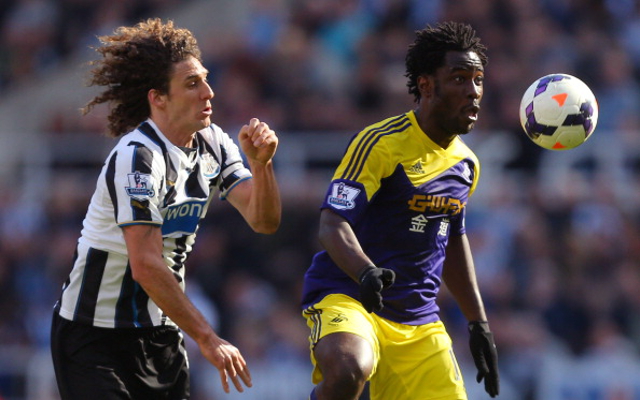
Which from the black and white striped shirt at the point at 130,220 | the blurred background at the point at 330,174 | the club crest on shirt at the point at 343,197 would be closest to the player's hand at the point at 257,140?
the black and white striped shirt at the point at 130,220

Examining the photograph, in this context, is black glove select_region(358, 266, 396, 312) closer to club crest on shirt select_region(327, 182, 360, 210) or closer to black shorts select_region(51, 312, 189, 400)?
club crest on shirt select_region(327, 182, 360, 210)

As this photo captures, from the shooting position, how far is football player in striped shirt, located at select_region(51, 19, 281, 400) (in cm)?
532

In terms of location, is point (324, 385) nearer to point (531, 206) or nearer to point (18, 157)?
point (531, 206)

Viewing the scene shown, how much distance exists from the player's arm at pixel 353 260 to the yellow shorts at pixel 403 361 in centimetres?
34

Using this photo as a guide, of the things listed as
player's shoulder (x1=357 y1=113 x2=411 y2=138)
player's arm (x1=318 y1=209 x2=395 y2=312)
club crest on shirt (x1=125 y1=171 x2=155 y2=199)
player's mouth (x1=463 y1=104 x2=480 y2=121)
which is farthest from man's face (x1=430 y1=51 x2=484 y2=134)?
club crest on shirt (x1=125 y1=171 x2=155 y2=199)

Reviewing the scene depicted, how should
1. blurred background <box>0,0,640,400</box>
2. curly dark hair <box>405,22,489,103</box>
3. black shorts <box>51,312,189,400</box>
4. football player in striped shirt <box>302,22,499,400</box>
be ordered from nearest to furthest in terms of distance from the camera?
1. black shorts <box>51,312,189,400</box>
2. football player in striped shirt <box>302,22,499,400</box>
3. curly dark hair <box>405,22,489,103</box>
4. blurred background <box>0,0,640,400</box>

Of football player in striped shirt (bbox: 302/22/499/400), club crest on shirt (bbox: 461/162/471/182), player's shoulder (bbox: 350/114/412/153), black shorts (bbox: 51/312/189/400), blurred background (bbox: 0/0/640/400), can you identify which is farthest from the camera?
blurred background (bbox: 0/0/640/400)

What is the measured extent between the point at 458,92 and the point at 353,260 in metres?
1.16

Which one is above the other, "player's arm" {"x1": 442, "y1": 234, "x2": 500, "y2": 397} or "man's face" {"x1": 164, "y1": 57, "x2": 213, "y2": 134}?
"man's face" {"x1": 164, "y1": 57, "x2": 213, "y2": 134}

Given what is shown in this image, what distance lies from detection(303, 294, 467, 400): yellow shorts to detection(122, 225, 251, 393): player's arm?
0.86 m

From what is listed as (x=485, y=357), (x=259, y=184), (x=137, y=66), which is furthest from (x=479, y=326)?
(x=137, y=66)

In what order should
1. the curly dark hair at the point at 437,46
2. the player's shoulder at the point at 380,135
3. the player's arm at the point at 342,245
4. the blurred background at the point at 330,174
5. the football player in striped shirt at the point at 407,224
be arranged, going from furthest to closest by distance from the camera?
the blurred background at the point at 330,174 → the curly dark hair at the point at 437,46 → the player's shoulder at the point at 380,135 → the football player in striped shirt at the point at 407,224 → the player's arm at the point at 342,245

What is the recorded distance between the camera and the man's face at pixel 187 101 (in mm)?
5676

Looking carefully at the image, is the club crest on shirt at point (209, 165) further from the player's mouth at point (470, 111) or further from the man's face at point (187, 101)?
the player's mouth at point (470, 111)
